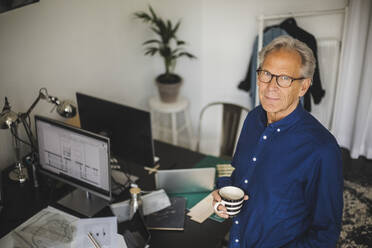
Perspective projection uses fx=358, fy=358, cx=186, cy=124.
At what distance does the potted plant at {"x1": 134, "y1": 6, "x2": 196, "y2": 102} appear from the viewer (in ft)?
10.6

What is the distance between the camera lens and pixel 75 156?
1.82m

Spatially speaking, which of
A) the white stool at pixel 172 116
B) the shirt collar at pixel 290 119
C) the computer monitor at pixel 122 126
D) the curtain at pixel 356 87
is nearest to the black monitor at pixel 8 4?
the computer monitor at pixel 122 126

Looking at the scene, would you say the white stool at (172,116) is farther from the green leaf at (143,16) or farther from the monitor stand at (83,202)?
the monitor stand at (83,202)

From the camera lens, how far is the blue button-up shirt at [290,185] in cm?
129

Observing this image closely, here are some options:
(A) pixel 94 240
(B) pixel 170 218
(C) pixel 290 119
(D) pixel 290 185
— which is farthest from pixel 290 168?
(A) pixel 94 240

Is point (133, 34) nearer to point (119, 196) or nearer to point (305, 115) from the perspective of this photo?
point (119, 196)

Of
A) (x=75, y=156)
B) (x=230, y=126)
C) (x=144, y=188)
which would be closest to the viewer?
(x=75, y=156)

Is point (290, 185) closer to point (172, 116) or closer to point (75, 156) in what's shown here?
point (75, 156)

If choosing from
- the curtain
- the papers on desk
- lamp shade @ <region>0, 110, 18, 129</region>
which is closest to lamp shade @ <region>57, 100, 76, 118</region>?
lamp shade @ <region>0, 110, 18, 129</region>

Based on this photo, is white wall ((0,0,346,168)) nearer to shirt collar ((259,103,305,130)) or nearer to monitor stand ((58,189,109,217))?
monitor stand ((58,189,109,217))

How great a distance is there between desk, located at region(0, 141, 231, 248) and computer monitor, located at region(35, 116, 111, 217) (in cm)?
11

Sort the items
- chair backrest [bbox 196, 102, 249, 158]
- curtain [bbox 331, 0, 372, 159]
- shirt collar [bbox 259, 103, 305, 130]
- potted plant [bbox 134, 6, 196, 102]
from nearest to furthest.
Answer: shirt collar [bbox 259, 103, 305, 130] → chair backrest [bbox 196, 102, 249, 158] → curtain [bbox 331, 0, 372, 159] → potted plant [bbox 134, 6, 196, 102]

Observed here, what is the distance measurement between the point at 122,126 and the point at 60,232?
0.62 metres

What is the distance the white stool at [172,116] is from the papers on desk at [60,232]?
5.64 ft
